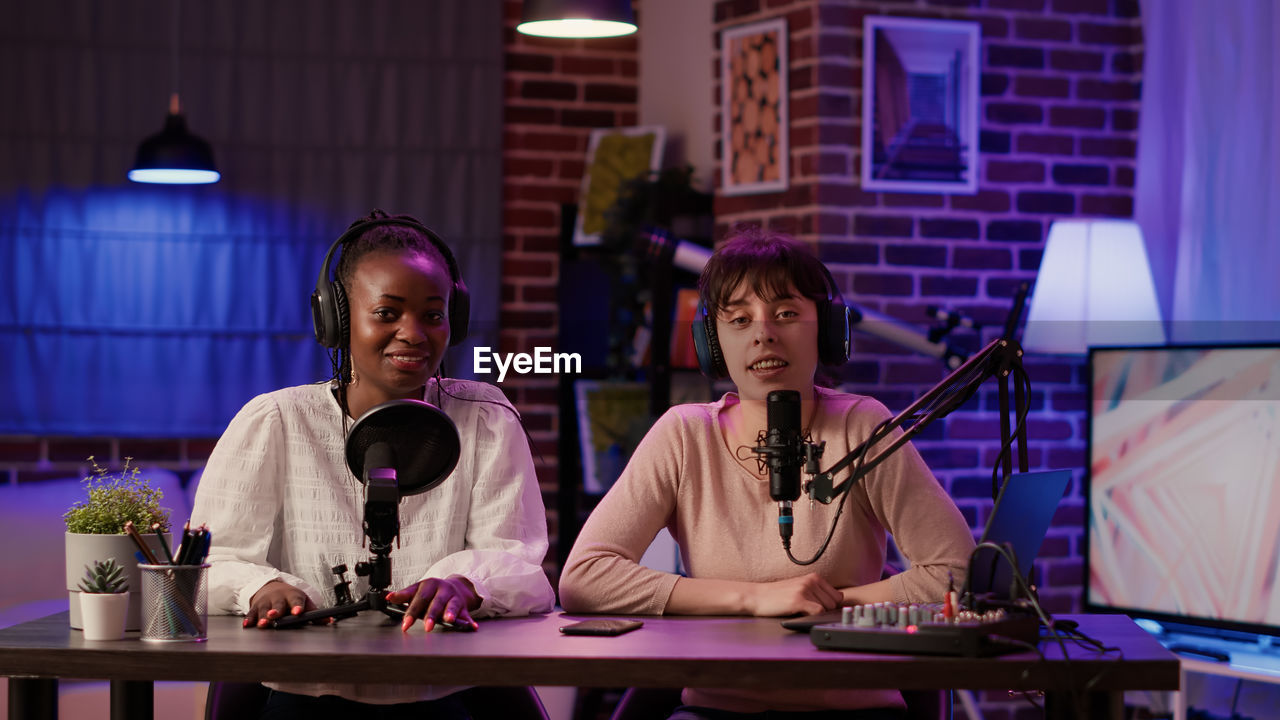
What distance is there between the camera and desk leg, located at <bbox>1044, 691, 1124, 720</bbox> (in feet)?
5.40

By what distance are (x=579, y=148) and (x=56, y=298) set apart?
1.91 meters

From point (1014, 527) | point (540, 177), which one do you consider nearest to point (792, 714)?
point (1014, 527)

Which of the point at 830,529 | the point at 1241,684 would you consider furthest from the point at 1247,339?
the point at 830,529

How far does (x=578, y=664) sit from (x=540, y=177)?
11.6 feet

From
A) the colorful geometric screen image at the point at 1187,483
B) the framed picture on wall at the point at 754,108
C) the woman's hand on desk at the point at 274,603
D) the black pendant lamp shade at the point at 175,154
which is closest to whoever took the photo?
the woman's hand on desk at the point at 274,603

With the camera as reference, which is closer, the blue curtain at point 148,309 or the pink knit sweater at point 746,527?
the pink knit sweater at point 746,527

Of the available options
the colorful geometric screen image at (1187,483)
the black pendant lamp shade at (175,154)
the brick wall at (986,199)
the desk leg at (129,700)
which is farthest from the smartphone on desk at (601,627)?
the black pendant lamp shade at (175,154)

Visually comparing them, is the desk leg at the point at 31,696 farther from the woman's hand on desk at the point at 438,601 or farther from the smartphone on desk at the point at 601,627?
the smartphone on desk at the point at 601,627

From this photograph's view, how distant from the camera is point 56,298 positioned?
4578mm

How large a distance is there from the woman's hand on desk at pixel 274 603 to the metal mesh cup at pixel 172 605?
0.34 ft

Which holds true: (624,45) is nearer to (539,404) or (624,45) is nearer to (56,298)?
(539,404)

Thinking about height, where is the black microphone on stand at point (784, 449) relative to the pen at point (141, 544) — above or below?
above

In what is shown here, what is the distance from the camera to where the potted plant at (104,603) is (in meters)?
1.73

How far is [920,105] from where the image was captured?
377 cm
